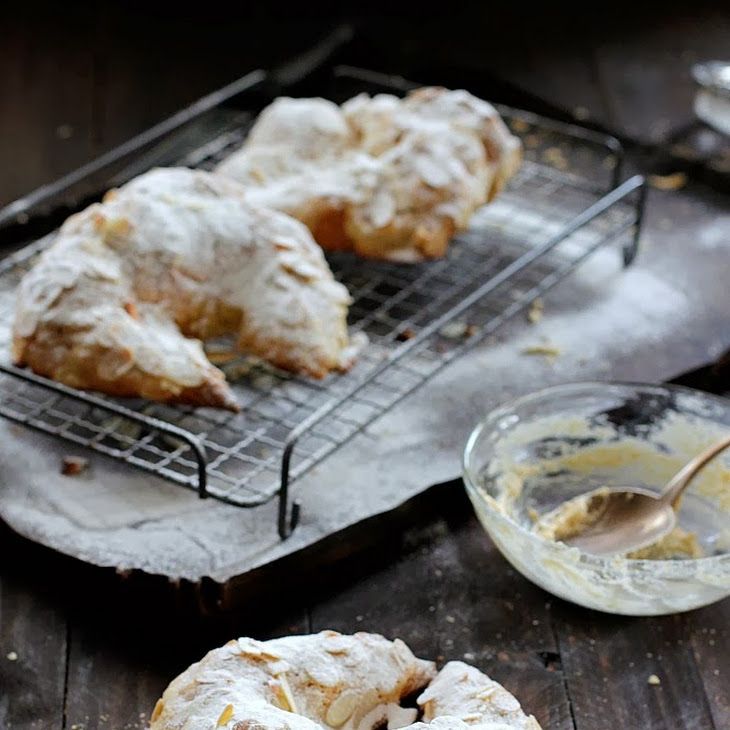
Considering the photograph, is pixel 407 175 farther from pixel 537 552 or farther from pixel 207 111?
pixel 537 552

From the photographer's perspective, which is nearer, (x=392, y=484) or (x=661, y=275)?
(x=392, y=484)

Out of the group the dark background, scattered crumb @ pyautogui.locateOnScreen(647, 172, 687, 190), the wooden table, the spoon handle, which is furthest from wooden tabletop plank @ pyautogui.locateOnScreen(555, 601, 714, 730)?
the dark background

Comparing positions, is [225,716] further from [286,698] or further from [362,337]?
[362,337]

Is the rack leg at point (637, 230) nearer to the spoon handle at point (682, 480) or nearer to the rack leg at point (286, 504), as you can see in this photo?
the spoon handle at point (682, 480)

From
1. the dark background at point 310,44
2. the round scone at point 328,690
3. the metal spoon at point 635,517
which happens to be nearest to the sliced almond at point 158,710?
the round scone at point 328,690

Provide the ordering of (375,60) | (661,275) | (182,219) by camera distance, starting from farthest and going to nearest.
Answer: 1. (375,60)
2. (661,275)
3. (182,219)

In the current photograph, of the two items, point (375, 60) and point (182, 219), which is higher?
point (182, 219)

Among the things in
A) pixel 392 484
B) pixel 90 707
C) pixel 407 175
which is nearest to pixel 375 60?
pixel 407 175

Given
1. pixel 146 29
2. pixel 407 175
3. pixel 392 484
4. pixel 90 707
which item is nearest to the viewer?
pixel 90 707
